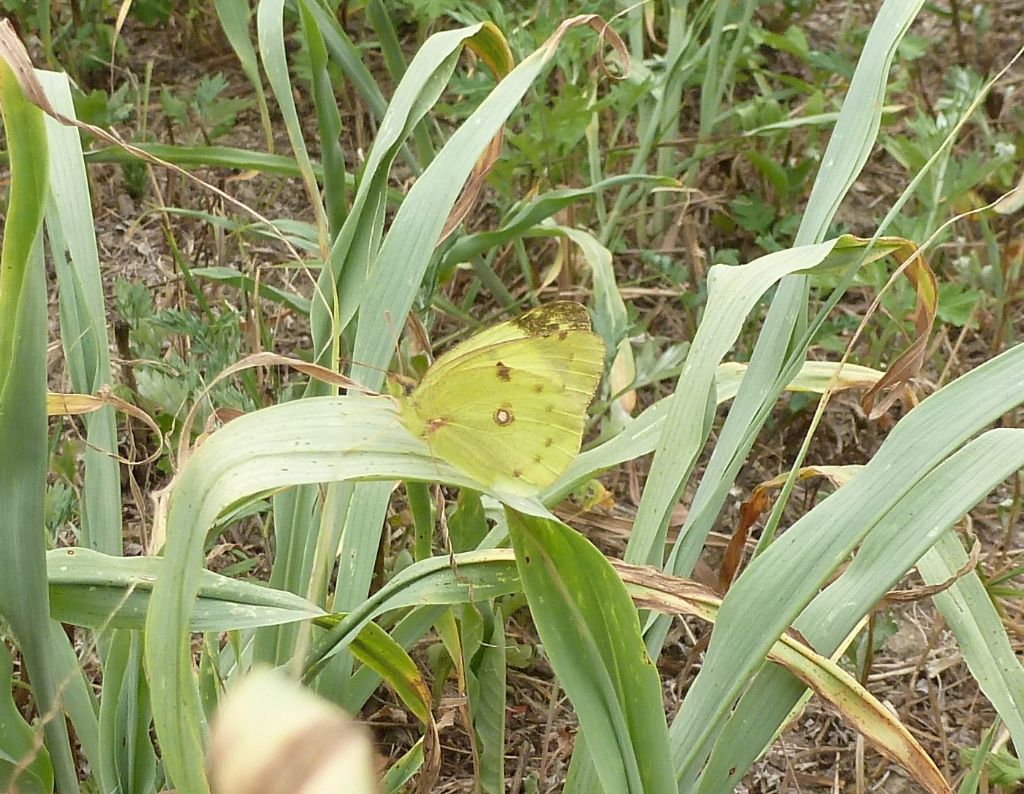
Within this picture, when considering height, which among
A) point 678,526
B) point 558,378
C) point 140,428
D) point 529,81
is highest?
point 529,81

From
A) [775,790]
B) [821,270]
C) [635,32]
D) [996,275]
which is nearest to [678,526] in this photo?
[775,790]

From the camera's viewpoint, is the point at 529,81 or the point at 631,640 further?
the point at 529,81

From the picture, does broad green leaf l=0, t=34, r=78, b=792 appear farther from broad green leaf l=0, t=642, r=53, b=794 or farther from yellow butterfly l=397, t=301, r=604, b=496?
yellow butterfly l=397, t=301, r=604, b=496

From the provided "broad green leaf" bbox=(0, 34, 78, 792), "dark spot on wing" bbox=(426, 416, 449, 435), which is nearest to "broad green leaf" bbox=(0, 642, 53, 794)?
"broad green leaf" bbox=(0, 34, 78, 792)

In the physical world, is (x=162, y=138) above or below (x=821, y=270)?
below

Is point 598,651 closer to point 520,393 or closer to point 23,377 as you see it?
point 520,393

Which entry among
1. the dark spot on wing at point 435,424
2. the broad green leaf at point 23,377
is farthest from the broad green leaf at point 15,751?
the dark spot on wing at point 435,424

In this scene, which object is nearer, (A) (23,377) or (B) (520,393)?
(A) (23,377)

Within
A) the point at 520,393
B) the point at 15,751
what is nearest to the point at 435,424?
the point at 520,393

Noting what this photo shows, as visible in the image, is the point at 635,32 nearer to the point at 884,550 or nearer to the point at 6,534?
the point at 884,550
